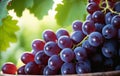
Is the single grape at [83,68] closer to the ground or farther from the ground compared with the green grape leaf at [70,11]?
closer to the ground

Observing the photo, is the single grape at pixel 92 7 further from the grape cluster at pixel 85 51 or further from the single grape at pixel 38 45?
the single grape at pixel 38 45

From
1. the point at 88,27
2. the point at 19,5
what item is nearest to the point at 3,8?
the point at 19,5

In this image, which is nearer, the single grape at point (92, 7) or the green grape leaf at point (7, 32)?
the single grape at point (92, 7)

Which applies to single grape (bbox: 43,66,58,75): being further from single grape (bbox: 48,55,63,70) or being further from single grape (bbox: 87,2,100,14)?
single grape (bbox: 87,2,100,14)

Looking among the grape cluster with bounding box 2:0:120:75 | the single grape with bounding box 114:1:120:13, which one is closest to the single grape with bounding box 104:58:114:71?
the grape cluster with bounding box 2:0:120:75

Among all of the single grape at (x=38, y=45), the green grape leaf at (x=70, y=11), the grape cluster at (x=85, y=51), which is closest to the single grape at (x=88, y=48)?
the grape cluster at (x=85, y=51)

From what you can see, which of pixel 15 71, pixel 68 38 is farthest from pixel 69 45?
pixel 15 71
